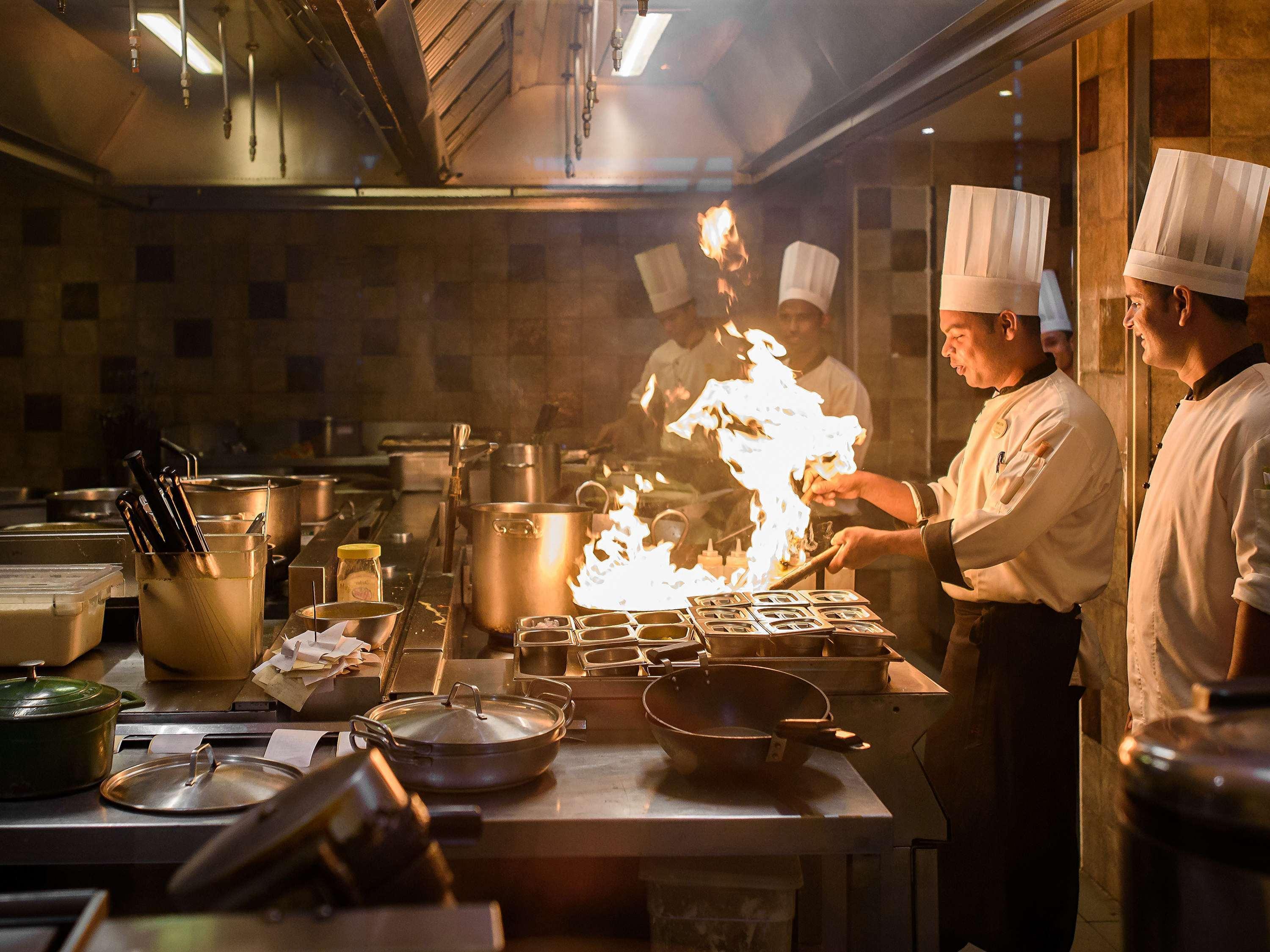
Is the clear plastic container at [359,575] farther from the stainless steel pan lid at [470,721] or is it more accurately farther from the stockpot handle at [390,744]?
the stockpot handle at [390,744]

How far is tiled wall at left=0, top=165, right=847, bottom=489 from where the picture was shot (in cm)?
702

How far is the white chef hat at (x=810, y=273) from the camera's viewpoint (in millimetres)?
5293

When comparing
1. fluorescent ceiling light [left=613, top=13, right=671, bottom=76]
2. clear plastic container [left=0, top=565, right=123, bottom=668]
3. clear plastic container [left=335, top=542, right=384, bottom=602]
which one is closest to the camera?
clear plastic container [left=0, top=565, right=123, bottom=668]

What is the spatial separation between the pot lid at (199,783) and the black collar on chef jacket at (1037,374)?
225 centimetres

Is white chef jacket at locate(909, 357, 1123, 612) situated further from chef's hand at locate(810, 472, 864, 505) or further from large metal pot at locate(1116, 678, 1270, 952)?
large metal pot at locate(1116, 678, 1270, 952)

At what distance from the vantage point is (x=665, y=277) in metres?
6.24

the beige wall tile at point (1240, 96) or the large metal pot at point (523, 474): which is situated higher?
the beige wall tile at point (1240, 96)

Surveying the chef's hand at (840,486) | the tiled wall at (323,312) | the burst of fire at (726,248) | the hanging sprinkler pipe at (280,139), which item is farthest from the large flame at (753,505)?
the tiled wall at (323,312)

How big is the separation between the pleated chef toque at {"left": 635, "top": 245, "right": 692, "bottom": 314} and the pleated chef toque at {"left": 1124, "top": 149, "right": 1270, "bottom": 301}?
12.9 ft

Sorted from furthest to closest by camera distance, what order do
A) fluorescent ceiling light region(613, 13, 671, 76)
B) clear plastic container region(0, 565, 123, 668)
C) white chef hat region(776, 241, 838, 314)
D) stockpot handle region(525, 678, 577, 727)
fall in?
white chef hat region(776, 241, 838, 314) < fluorescent ceiling light region(613, 13, 671, 76) < clear plastic container region(0, 565, 123, 668) < stockpot handle region(525, 678, 577, 727)

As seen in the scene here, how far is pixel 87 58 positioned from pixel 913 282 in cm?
475

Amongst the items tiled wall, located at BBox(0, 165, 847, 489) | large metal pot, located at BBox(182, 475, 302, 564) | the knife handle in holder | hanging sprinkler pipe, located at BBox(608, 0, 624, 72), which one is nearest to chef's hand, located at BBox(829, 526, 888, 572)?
hanging sprinkler pipe, located at BBox(608, 0, 624, 72)

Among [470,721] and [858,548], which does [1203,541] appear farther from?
[470,721]

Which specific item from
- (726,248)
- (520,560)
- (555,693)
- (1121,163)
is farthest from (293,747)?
(726,248)
